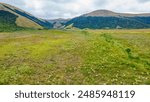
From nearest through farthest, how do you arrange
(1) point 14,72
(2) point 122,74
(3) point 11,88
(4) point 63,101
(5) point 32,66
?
(4) point 63,101, (3) point 11,88, (2) point 122,74, (1) point 14,72, (5) point 32,66

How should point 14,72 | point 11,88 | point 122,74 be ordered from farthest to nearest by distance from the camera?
point 14,72 < point 122,74 < point 11,88

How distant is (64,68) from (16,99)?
15511 mm

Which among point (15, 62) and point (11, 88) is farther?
point (15, 62)

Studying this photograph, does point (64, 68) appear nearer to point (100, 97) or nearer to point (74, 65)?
point (74, 65)

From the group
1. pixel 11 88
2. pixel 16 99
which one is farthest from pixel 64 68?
pixel 16 99

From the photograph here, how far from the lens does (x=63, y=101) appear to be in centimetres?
1764

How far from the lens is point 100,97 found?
17.8m

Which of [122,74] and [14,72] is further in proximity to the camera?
[14,72]

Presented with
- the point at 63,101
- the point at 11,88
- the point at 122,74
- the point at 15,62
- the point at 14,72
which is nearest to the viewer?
the point at 63,101

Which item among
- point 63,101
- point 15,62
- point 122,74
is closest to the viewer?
point 63,101

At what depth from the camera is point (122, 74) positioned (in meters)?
29.4

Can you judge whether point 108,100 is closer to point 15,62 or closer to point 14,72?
point 14,72

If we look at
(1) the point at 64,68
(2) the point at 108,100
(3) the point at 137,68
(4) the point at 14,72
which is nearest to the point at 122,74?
(3) the point at 137,68

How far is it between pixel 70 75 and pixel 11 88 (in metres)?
10.0
